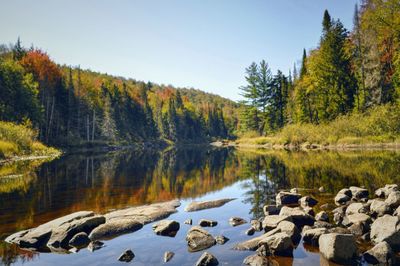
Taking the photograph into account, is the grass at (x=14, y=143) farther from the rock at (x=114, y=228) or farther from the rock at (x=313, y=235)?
the rock at (x=313, y=235)

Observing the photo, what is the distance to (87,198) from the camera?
15.7 metres

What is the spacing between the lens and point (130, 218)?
37.1 ft

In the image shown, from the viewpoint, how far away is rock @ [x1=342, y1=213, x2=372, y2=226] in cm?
926

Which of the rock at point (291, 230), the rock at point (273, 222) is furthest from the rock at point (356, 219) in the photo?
the rock at point (291, 230)

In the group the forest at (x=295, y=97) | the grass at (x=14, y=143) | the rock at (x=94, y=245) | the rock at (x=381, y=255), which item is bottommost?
the rock at (x=94, y=245)

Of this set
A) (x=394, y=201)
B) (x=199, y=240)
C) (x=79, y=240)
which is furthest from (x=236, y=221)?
(x=394, y=201)

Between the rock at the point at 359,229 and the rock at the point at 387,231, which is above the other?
the rock at the point at 387,231

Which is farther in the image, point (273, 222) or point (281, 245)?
point (273, 222)

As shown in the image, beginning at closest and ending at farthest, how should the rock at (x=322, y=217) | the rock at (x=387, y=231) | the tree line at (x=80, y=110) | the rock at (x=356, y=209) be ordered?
1. the rock at (x=387, y=231)
2. the rock at (x=322, y=217)
3. the rock at (x=356, y=209)
4. the tree line at (x=80, y=110)

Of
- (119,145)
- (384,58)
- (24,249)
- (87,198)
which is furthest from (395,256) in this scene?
(119,145)

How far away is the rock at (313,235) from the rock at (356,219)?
1561 millimetres

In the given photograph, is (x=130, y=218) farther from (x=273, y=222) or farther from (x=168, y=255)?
(x=273, y=222)

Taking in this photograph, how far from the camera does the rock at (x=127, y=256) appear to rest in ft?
25.9

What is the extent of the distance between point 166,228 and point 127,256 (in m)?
2.26
